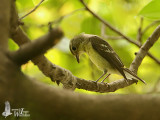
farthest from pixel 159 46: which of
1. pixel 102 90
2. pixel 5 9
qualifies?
pixel 5 9

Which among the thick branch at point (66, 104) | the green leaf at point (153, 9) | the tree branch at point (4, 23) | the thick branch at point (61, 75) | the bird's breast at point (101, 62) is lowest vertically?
the thick branch at point (66, 104)

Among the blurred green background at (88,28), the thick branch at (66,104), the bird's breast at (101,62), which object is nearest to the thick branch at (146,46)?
the bird's breast at (101,62)

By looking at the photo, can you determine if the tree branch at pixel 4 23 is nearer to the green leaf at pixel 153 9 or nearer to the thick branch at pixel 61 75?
the thick branch at pixel 61 75

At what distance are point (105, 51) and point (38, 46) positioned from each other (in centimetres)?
240

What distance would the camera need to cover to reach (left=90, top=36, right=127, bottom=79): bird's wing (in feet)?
10.2

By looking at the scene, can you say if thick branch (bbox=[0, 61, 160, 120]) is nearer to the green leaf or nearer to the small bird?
the green leaf

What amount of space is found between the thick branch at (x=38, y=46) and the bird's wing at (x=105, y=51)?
225 centimetres

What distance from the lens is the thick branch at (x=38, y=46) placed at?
818 mm

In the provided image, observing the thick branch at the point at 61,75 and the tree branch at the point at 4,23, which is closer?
the tree branch at the point at 4,23

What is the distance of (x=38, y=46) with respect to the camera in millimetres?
843

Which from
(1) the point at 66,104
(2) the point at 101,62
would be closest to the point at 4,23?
(1) the point at 66,104

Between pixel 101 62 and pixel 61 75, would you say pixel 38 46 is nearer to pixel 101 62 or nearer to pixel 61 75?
pixel 61 75

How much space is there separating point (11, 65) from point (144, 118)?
402mm

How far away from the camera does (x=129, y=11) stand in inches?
154
